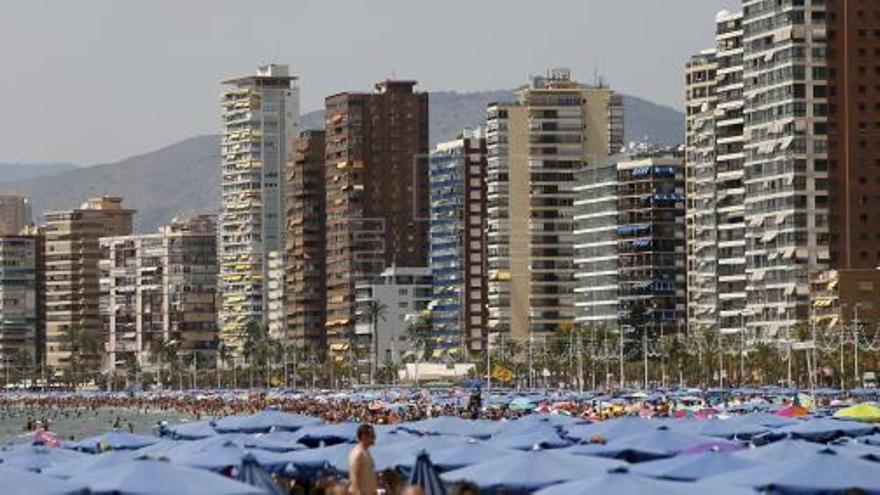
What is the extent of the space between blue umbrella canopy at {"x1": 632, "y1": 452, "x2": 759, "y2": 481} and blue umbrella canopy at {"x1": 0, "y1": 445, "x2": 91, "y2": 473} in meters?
9.58

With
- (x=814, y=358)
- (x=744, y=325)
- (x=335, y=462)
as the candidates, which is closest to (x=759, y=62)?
(x=744, y=325)

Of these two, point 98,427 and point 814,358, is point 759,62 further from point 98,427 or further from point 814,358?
point 98,427

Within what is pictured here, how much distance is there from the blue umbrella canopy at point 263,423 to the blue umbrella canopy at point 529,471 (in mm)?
18682

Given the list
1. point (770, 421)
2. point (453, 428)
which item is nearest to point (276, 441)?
point (453, 428)

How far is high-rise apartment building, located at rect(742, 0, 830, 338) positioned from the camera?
178 m

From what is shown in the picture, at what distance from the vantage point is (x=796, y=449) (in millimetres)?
38406

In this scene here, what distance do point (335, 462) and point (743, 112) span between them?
502 feet

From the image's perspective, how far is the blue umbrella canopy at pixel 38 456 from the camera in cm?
4109

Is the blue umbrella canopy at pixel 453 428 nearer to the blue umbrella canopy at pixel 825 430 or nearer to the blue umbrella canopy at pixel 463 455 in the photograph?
A: the blue umbrella canopy at pixel 825 430

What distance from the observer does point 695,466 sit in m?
36.4

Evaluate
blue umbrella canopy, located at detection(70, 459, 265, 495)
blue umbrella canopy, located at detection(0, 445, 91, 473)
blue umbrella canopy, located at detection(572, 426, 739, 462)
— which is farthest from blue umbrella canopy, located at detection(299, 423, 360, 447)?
blue umbrella canopy, located at detection(70, 459, 265, 495)

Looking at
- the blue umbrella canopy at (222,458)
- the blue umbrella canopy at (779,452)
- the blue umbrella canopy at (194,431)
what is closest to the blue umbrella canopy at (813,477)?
the blue umbrella canopy at (779,452)

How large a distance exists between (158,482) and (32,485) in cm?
152

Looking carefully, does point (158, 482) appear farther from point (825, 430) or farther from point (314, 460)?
point (825, 430)
